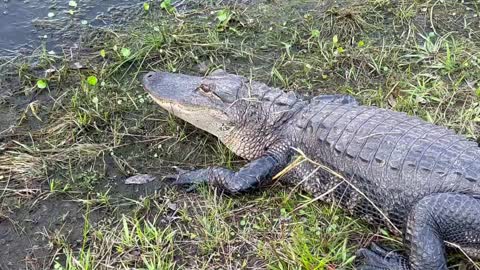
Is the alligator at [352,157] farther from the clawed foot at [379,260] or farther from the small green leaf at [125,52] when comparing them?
the small green leaf at [125,52]

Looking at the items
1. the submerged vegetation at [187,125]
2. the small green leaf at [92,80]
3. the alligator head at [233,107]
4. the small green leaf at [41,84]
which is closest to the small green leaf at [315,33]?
the submerged vegetation at [187,125]

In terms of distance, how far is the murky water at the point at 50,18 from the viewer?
554cm

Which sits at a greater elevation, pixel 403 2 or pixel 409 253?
pixel 403 2

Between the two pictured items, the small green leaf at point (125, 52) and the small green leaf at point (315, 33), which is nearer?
the small green leaf at point (125, 52)

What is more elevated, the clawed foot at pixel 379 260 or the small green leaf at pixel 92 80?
the small green leaf at pixel 92 80

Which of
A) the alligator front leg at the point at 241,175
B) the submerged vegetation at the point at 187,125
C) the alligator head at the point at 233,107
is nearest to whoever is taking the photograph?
the submerged vegetation at the point at 187,125

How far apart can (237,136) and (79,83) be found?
1.33m

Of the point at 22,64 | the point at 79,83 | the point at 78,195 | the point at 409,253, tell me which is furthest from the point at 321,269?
the point at 22,64

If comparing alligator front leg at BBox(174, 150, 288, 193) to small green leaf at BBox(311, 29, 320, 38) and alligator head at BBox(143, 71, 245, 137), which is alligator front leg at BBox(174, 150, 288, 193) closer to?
alligator head at BBox(143, 71, 245, 137)

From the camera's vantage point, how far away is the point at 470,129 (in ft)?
15.2

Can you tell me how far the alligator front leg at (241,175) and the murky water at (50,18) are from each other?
74.6 inches

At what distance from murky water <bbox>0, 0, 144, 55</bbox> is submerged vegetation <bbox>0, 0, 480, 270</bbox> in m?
0.16

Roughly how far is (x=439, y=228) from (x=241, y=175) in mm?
1245

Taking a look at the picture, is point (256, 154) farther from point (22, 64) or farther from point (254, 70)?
point (22, 64)
